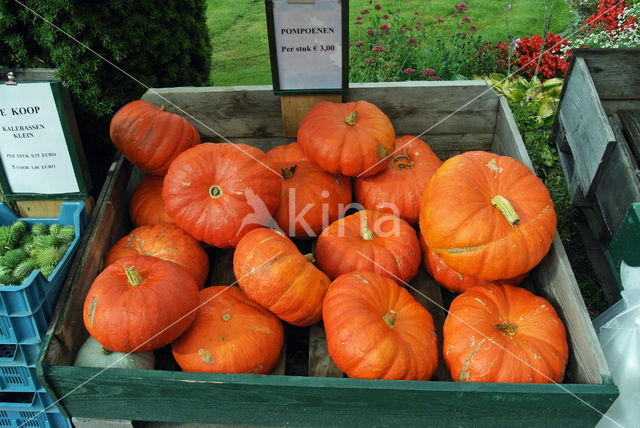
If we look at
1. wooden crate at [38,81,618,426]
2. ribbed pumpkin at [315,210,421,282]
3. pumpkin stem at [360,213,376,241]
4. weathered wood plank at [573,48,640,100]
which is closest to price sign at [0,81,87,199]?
wooden crate at [38,81,618,426]

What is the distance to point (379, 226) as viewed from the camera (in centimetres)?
271

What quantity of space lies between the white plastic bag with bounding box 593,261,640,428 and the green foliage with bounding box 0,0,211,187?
3.03 metres

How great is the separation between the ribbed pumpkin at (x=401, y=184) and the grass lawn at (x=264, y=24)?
3119 mm

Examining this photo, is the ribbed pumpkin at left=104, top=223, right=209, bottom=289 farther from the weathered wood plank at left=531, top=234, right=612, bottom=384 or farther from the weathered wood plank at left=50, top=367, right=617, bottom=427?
the weathered wood plank at left=531, top=234, right=612, bottom=384

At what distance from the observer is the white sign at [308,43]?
2691 mm

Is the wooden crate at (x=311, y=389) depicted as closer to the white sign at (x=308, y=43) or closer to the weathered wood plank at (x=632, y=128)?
the white sign at (x=308, y=43)

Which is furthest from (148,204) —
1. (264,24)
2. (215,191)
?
(264,24)

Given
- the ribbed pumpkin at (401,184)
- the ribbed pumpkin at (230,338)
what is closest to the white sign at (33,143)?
the ribbed pumpkin at (230,338)

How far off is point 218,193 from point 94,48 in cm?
147

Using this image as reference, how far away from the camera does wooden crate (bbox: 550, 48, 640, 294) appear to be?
9.57 ft

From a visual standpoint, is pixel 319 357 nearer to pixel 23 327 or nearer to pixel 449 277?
pixel 449 277

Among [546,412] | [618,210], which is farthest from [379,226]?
[618,210]

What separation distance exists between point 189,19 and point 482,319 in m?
3.27

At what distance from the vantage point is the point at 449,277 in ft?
8.52
